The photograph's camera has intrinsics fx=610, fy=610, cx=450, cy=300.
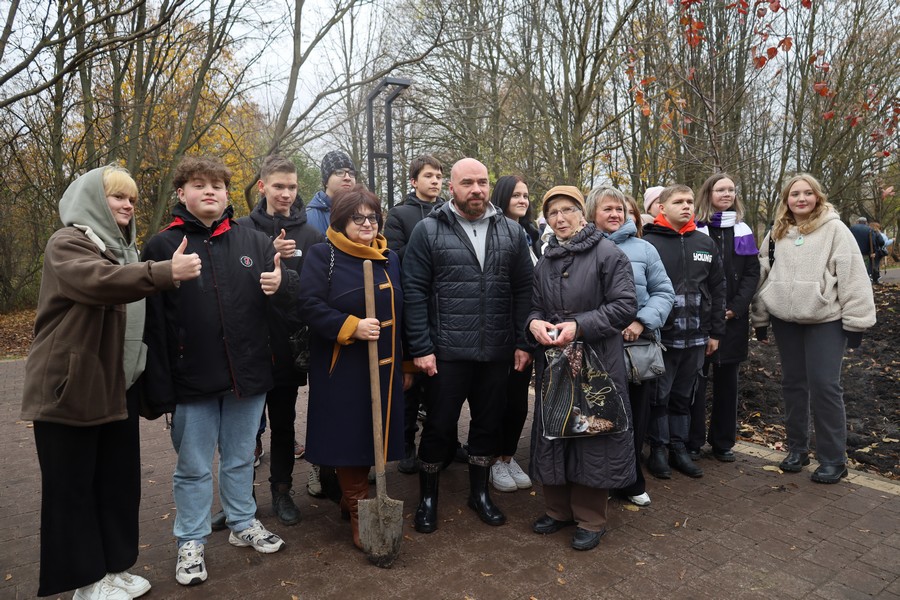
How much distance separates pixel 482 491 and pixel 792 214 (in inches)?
123

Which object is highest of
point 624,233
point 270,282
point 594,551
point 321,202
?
point 321,202

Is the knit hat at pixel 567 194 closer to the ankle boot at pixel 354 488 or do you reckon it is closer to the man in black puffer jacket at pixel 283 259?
the man in black puffer jacket at pixel 283 259

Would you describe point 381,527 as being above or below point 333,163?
below

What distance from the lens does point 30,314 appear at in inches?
669

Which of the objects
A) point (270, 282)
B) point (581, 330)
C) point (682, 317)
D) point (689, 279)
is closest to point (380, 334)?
point (270, 282)

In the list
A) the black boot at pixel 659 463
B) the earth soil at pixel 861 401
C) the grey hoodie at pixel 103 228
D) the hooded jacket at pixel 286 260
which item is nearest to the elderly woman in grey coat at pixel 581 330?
the black boot at pixel 659 463

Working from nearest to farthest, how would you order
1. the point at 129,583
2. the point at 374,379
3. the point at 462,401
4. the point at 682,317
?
the point at 129,583, the point at 374,379, the point at 462,401, the point at 682,317

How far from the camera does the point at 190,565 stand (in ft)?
10.4

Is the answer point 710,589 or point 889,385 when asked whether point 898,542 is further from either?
point 889,385

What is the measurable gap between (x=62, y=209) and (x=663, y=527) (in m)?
3.71

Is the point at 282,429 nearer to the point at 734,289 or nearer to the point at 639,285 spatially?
the point at 639,285

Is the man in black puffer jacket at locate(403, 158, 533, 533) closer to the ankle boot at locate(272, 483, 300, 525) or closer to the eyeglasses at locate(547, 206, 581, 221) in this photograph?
the eyeglasses at locate(547, 206, 581, 221)

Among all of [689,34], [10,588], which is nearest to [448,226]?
[10,588]

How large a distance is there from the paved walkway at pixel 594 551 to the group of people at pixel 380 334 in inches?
5.7
